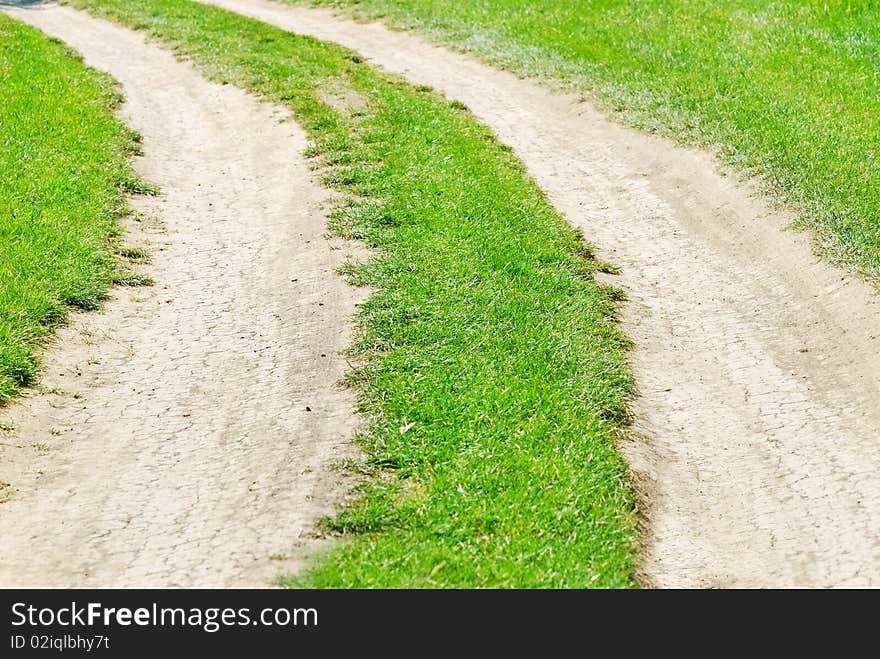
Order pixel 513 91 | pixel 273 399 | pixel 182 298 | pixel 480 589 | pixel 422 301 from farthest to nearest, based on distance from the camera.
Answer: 1. pixel 513 91
2. pixel 182 298
3. pixel 422 301
4. pixel 273 399
5. pixel 480 589

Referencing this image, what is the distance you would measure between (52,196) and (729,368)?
6.53 meters

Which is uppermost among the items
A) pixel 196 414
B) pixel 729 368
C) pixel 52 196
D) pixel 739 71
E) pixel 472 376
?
pixel 739 71

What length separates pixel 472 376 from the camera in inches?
268

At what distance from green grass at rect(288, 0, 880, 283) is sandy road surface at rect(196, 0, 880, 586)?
1.34ft

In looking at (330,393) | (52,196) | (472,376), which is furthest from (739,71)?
(330,393)

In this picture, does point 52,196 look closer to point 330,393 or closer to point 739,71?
point 330,393

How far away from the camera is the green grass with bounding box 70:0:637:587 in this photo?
5211mm

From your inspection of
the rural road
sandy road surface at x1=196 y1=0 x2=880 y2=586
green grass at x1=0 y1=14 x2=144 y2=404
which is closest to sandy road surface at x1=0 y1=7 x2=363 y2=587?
the rural road

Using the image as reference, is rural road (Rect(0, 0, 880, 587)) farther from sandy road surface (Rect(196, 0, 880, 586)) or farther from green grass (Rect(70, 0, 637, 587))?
green grass (Rect(70, 0, 637, 587))

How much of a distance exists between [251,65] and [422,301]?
9073 mm

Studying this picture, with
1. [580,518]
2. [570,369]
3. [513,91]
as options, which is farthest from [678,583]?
[513,91]

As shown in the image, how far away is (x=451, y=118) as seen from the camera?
42.3 feet

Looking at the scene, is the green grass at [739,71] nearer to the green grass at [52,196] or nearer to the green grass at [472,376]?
the green grass at [472,376]

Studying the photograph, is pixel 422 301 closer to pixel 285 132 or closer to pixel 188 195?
pixel 188 195
